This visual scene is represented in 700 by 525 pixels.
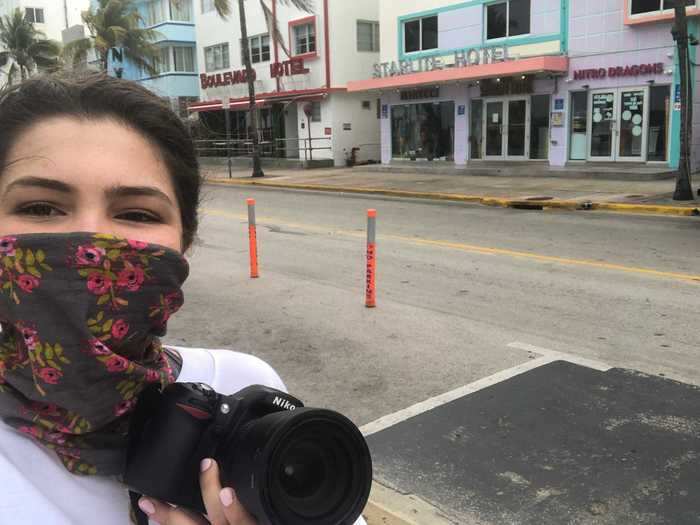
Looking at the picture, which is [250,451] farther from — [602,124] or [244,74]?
[244,74]

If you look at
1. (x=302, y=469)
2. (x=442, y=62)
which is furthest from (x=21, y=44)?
(x=302, y=469)

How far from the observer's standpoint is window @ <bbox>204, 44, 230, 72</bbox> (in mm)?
34000

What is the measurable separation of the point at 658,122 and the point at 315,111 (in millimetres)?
14763

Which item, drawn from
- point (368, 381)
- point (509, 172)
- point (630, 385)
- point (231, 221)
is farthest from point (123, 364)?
point (509, 172)

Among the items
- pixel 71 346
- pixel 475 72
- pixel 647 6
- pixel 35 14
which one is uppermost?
pixel 35 14

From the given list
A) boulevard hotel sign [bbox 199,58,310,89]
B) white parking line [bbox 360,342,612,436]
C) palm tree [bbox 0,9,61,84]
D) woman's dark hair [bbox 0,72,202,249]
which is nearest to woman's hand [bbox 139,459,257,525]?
woman's dark hair [bbox 0,72,202,249]

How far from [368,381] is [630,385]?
1758 millimetres

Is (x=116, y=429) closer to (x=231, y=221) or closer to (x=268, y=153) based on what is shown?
(x=231, y=221)

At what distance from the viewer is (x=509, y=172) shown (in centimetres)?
2136

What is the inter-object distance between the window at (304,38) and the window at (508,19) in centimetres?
896

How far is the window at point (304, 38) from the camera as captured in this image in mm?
28978

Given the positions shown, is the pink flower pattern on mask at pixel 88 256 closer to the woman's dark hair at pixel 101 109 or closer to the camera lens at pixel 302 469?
the woman's dark hair at pixel 101 109

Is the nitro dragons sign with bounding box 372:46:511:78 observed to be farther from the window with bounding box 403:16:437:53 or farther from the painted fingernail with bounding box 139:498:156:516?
the painted fingernail with bounding box 139:498:156:516

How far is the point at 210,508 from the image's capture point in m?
1.13
